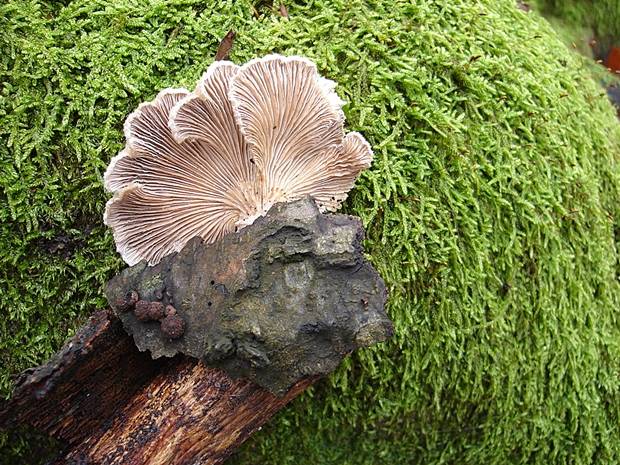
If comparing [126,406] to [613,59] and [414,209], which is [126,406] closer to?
[414,209]

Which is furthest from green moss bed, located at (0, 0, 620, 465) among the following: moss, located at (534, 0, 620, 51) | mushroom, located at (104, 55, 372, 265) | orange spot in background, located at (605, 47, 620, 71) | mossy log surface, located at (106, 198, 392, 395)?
orange spot in background, located at (605, 47, 620, 71)

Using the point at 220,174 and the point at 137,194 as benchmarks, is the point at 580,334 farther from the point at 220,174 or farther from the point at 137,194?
the point at 137,194

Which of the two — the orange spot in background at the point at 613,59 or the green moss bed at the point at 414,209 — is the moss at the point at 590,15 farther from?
the green moss bed at the point at 414,209

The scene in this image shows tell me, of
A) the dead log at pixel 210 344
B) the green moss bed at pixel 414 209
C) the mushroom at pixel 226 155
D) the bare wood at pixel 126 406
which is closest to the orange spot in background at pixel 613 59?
the green moss bed at pixel 414 209

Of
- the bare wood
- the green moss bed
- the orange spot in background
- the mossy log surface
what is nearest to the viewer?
the mossy log surface

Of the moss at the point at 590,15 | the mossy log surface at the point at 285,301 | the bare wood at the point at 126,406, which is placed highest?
the moss at the point at 590,15

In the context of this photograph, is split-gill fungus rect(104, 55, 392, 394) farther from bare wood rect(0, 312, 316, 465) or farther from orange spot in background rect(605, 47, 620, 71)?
orange spot in background rect(605, 47, 620, 71)
